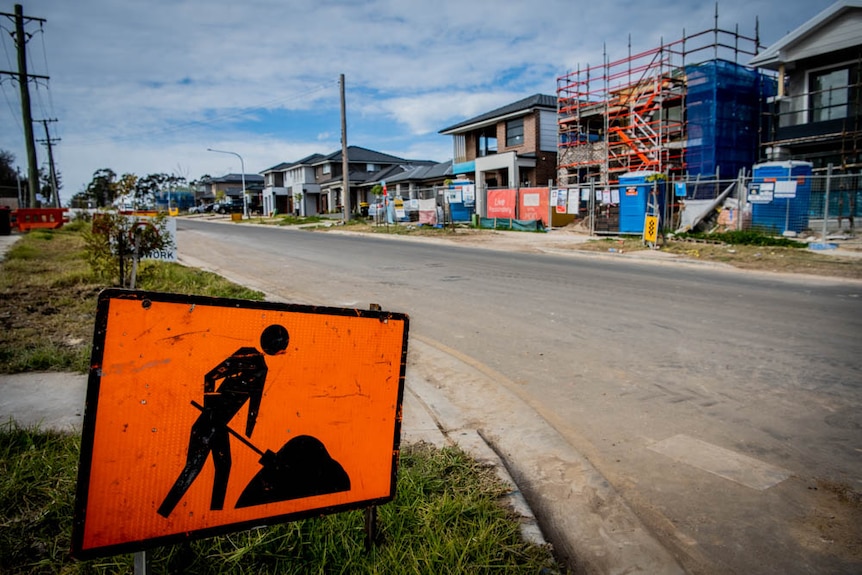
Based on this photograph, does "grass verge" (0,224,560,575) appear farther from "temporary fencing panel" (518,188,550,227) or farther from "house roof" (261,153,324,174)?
"house roof" (261,153,324,174)

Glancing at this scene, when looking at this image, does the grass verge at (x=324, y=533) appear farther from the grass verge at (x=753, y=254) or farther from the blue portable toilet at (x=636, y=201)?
the blue portable toilet at (x=636, y=201)

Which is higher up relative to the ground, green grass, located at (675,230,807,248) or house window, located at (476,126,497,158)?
house window, located at (476,126,497,158)

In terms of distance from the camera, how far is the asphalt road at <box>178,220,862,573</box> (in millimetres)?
2852

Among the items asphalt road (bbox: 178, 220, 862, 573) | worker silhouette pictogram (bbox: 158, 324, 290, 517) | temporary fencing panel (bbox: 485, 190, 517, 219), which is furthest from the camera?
temporary fencing panel (bbox: 485, 190, 517, 219)

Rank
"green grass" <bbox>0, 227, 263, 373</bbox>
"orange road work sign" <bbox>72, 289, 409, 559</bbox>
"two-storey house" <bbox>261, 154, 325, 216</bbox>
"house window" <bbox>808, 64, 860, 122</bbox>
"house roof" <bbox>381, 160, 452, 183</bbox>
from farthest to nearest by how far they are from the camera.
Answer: "two-storey house" <bbox>261, 154, 325, 216</bbox>, "house roof" <bbox>381, 160, 452, 183</bbox>, "house window" <bbox>808, 64, 860, 122</bbox>, "green grass" <bbox>0, 227, 263, 373</bbox>, "orange road work sign" <bbox>72, 289, 409, 559</bbox>

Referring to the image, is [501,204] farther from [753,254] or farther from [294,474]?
[294,474]

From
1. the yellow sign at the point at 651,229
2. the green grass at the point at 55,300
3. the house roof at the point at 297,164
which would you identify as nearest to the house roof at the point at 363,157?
the house roof at the point at 297,164

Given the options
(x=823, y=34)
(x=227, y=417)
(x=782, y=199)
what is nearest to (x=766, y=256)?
(x=782, y=199)

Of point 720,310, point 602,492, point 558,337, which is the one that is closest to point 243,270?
point 558,337

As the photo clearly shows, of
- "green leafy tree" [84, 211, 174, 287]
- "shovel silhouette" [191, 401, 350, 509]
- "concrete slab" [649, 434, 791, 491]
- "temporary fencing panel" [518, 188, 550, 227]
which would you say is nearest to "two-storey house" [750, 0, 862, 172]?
"temporary fencing panel" [518, 188, 550, 227]

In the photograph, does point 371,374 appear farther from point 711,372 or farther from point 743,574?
point 711,372

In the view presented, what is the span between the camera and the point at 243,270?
13.4 m

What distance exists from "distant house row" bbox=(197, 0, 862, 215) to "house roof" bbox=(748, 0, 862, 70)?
38 mm

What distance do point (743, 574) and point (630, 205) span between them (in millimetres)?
19624
